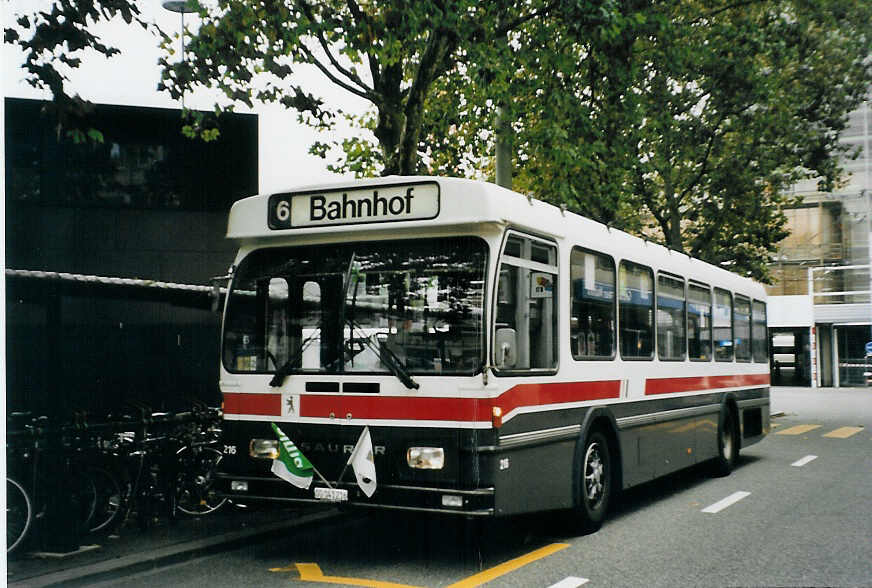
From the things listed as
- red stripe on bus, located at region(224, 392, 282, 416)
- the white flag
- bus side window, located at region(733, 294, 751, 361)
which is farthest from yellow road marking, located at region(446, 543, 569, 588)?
bus side window, located at region(733, 294, 751, 361)

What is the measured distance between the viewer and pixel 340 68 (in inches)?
524

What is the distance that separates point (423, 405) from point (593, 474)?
96.9 inches

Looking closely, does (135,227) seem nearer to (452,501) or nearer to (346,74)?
(346,74)

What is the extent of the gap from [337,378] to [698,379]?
6.20 m

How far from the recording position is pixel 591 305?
29.6ft

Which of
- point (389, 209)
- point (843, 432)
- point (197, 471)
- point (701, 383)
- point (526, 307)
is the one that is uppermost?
point (389, 209)

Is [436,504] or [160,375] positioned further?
[160,375]

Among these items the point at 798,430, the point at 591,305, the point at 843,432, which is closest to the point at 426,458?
the point at 591,305

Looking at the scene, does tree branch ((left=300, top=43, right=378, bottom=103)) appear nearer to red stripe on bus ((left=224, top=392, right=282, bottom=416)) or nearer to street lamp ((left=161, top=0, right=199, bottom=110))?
street lamp ((left=161, top=0, right=199, bottom=110))

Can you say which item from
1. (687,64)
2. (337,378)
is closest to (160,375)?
(337,378)

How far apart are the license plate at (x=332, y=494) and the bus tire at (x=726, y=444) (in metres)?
7.31

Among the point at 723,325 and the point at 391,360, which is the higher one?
the point at 723,325

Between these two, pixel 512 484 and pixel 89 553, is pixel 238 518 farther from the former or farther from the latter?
pixel 512 484

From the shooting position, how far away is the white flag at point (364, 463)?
24.1ft
